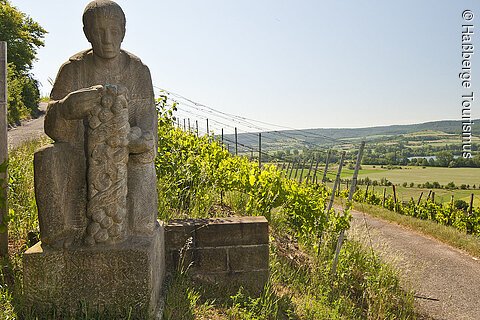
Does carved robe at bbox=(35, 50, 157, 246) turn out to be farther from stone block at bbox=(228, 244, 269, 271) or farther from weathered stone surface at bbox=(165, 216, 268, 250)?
stone block at bbox=(228, 244, 269, 271)

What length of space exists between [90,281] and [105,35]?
1739mm

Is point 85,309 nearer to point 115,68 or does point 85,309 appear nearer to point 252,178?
point 115,68

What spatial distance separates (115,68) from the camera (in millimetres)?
3203

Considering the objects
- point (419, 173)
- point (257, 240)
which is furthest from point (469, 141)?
point (419, 173)

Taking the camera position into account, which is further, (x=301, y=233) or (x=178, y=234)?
(x=301, y=233)

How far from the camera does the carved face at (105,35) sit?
300cm

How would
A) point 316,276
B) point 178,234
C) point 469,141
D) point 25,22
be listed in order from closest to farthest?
point 178,234, point 316,276, point 469,141, point 25,22

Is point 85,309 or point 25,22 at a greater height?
point 25,22

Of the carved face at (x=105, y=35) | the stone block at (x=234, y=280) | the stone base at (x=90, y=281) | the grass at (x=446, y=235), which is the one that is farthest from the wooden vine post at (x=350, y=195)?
the grass at (x=446, y=235)

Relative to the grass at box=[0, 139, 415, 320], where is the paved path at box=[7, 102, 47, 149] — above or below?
above

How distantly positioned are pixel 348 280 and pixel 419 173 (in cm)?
3839

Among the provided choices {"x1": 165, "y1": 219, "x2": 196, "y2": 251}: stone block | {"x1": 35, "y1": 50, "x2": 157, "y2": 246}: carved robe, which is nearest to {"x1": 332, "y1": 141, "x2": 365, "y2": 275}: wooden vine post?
{"x1": 165, "y1": 219, "x2": 196, "y2": 251}: stone block

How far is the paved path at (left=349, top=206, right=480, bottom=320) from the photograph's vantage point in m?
7.07

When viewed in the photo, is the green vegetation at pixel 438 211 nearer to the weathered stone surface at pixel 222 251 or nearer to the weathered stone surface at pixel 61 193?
the weathered stone surface at pixel 222 251
